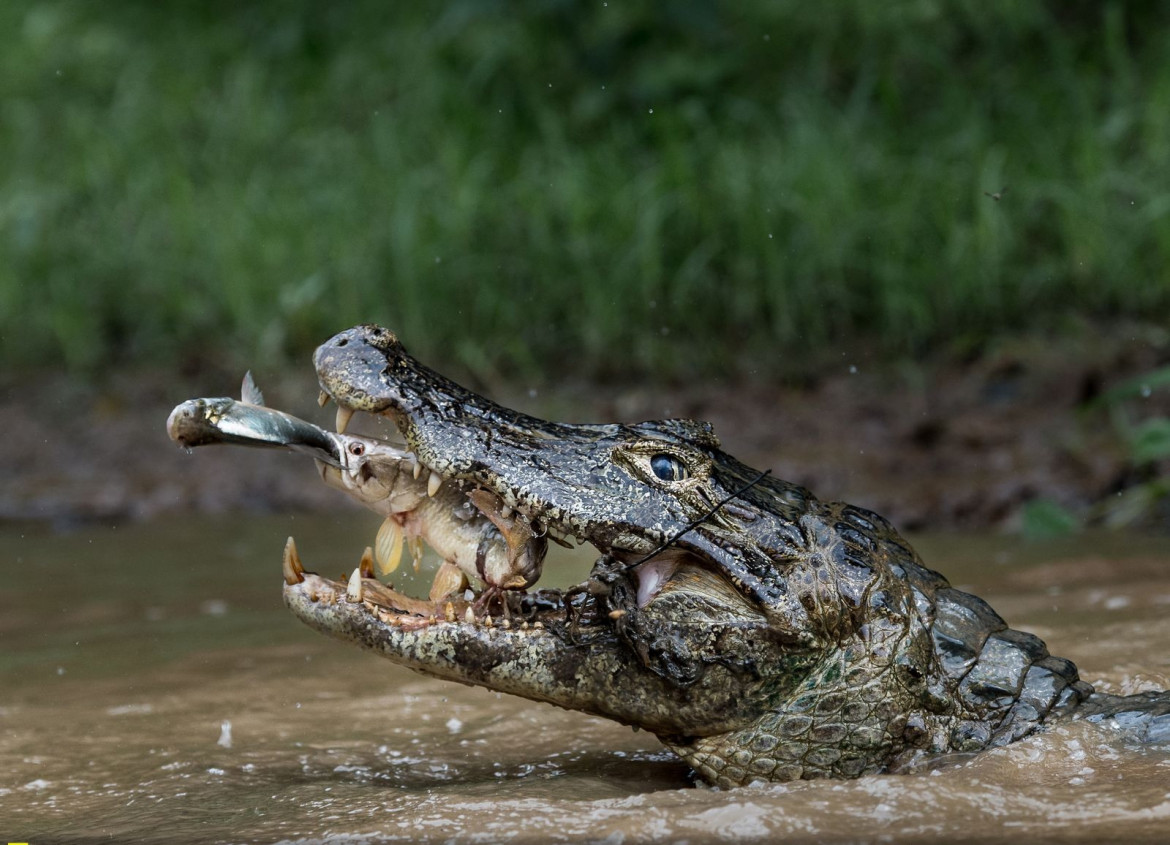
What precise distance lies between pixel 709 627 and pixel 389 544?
646 millimetres

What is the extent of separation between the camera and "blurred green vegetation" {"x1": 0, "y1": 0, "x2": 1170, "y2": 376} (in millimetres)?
6371

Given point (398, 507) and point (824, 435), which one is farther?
point (824, 435)

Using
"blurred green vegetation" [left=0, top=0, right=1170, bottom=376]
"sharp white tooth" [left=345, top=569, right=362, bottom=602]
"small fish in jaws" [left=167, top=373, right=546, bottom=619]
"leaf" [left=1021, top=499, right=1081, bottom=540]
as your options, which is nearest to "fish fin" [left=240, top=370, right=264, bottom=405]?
"small fish in jaws" [left=167, top=373, right=546, bottom=619]

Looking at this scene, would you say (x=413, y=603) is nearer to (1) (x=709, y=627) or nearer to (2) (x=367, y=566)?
(2) (x=367, y=566)

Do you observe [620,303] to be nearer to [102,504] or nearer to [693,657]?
[102,504]

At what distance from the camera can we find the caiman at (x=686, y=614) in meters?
2.40

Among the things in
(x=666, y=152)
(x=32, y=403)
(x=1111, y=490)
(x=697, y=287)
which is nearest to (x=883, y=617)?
(x=1111, y=490)

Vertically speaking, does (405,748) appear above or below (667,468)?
below

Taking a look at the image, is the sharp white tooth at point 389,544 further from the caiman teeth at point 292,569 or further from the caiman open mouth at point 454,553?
the caiman teeth at point 292,569

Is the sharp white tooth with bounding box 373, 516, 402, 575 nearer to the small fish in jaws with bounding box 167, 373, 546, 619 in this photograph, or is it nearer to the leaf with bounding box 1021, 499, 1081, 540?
the small fish in jaws with bounding box 167, 373, 546, 619

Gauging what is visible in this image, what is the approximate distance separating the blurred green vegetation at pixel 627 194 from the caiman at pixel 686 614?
3.92 meters

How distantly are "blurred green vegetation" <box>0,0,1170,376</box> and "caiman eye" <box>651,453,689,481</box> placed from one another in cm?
396

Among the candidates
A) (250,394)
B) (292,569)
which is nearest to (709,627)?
(292,569)

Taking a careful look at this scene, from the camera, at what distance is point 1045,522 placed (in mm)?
4883
